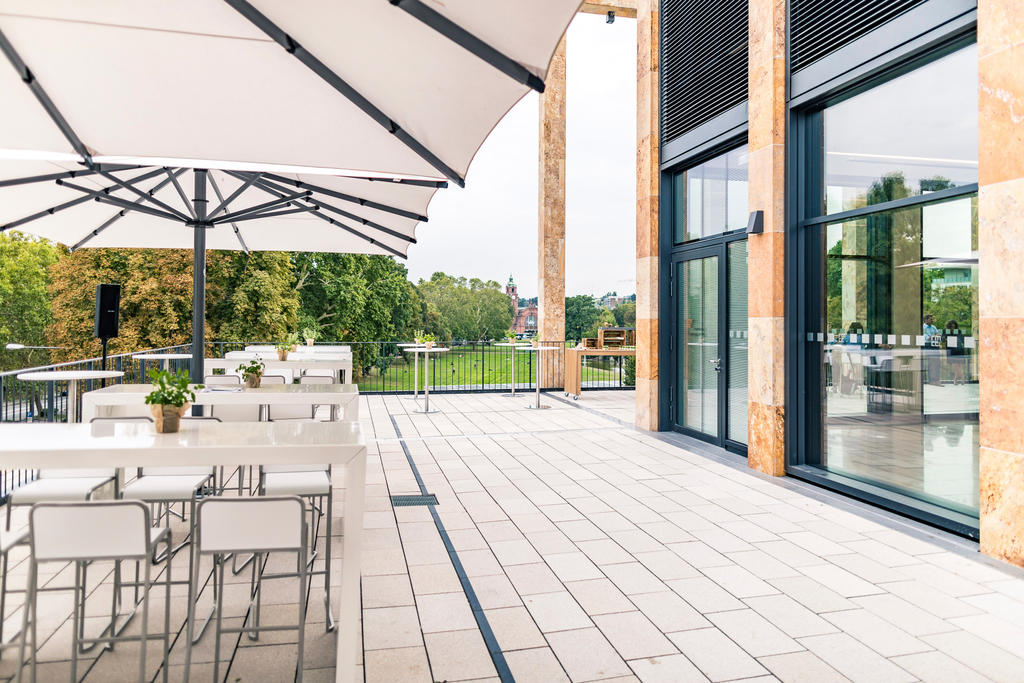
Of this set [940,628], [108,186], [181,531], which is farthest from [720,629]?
[108,186]

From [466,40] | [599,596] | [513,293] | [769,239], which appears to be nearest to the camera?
[466,40]

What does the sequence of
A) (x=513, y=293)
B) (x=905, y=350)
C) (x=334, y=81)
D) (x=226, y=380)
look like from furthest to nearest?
(x=513, y=293)
(x=226, y=380)
(x=905, y=350)
(x=334, y=81)

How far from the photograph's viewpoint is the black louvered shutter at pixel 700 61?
6539mm

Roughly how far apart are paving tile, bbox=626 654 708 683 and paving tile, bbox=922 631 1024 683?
1.05 m

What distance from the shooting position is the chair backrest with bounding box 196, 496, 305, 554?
2.19 metres

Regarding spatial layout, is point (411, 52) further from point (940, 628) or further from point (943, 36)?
point (943, 36)

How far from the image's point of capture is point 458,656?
8.70 feet

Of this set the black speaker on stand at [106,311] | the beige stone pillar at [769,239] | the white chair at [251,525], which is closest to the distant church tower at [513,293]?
the black speaker on stand at [106,311]

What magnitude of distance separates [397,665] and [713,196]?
595 centimetres

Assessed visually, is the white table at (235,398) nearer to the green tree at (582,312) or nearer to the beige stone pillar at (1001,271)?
the beige stone pillar at (1001,271)

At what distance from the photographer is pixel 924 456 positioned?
4512 millimetres

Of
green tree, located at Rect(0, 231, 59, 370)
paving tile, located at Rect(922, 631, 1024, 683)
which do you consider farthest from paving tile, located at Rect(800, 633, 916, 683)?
green tree, located at Rect(0, 231, 59, 370)

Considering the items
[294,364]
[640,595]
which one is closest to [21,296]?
[294,364]

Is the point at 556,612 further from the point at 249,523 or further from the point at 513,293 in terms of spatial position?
the point at 513,293
